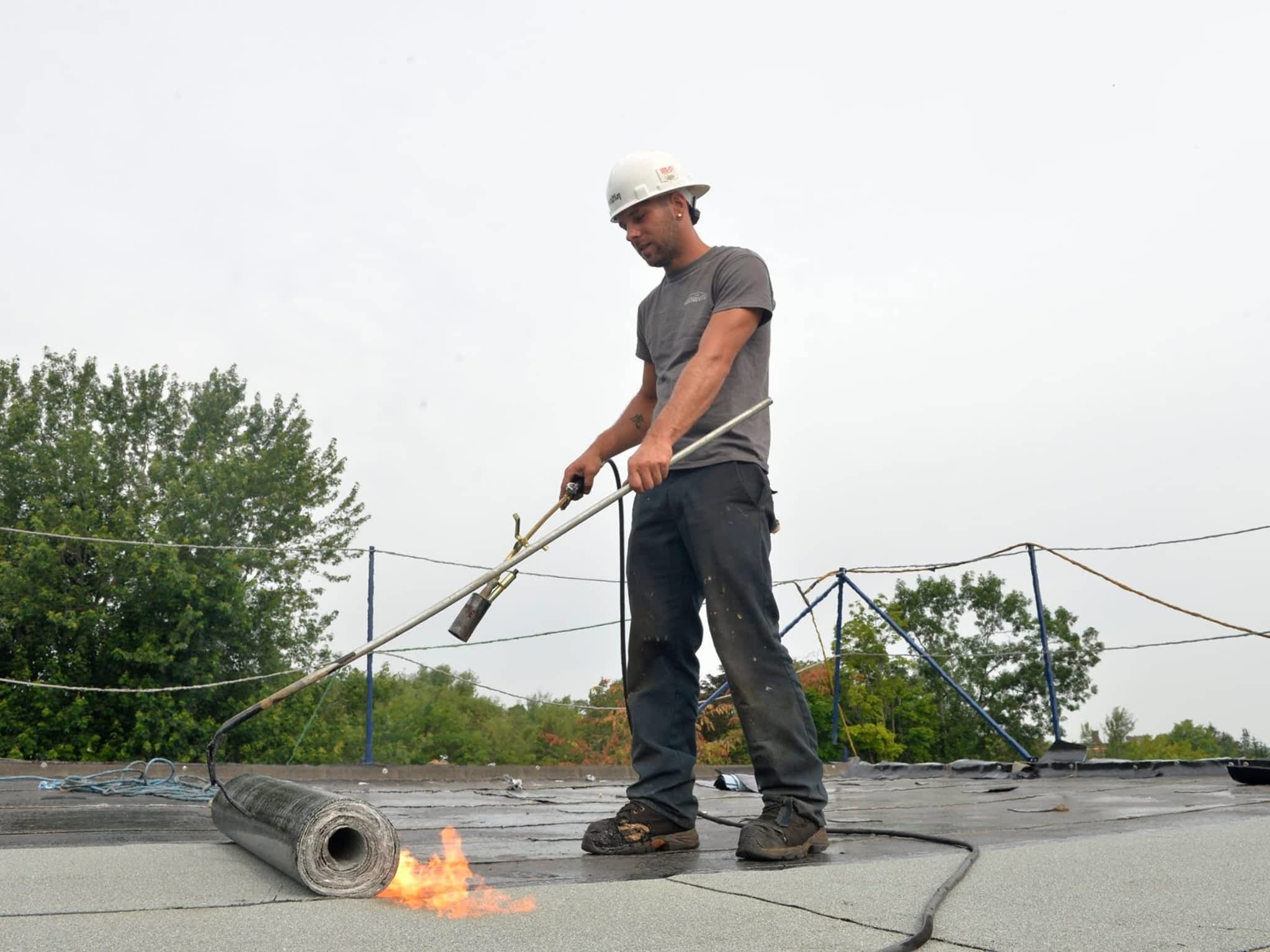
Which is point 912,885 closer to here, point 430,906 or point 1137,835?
point 430,906

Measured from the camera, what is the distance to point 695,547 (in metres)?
2.55

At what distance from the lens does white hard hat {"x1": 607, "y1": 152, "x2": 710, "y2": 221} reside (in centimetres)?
267

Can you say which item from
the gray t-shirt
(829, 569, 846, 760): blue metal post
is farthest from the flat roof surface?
(829, 569, 846, 760): blue metal post

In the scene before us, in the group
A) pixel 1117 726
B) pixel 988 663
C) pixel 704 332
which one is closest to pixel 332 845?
pixel 704 332

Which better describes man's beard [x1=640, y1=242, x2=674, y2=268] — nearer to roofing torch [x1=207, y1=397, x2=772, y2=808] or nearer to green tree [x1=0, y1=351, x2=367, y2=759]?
roofing torch [x1=207, y1=397, x2=772, y2=808]

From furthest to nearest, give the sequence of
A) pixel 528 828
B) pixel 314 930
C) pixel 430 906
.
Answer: pixel 528 828, pixel 430 906, pixel 314 930

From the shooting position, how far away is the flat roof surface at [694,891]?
54.4 inches

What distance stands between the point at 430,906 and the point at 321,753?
2244cm

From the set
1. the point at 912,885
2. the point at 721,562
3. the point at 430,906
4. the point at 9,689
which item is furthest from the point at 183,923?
the point at 9,689

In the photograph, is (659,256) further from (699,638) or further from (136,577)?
(136,577)

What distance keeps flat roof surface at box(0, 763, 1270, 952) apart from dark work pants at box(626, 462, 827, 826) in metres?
0.20

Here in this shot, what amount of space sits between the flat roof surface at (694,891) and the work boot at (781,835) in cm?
4

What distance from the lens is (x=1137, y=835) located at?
2.46 m

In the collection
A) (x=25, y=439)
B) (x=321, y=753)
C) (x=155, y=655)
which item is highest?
(x=25, y=439)
